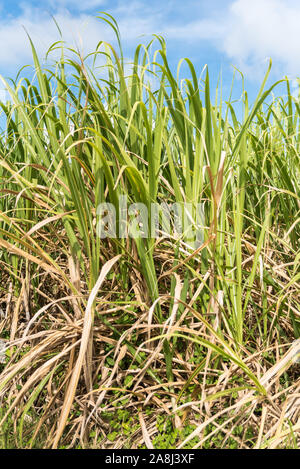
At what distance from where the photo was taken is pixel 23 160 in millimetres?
1785

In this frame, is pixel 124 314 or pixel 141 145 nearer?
pixel 124 314

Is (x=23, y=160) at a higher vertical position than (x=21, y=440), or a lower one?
higher

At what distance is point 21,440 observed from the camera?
1.18m

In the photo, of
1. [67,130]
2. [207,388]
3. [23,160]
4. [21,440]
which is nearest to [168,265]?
[207,388]

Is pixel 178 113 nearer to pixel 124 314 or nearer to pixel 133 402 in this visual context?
pixel 124 314

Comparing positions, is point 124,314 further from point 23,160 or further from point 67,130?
point 23,160

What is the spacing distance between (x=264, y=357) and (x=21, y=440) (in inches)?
28.9

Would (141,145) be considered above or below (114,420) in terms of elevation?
above
